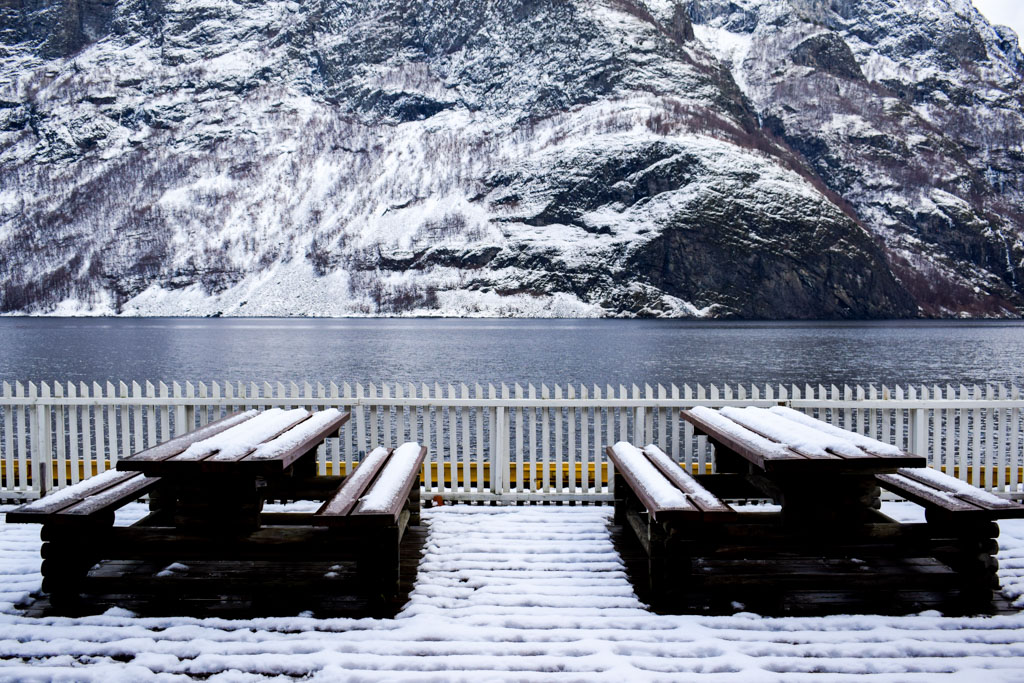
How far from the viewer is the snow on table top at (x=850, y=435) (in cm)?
542

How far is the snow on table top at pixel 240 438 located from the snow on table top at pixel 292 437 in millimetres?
108

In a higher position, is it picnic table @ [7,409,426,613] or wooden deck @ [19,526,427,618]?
picnic table @ [7,409,426,613]

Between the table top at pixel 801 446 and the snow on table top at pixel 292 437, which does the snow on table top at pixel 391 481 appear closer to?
the snow on table top at pixel 292 437


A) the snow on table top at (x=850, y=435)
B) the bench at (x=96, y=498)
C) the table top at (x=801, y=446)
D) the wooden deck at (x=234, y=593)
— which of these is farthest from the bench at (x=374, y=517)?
the snow on table top at (x=850, y=435)

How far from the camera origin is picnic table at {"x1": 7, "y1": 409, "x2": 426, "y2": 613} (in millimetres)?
5250

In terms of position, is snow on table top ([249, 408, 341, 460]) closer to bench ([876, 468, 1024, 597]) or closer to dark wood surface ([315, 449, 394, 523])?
dark wood surface ([315, 449, 394, 523])

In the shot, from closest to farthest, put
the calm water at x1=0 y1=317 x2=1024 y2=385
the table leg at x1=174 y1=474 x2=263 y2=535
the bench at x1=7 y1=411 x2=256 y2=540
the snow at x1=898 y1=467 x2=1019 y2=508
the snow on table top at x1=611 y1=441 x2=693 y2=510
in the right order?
the bench at x1=7 y1=411 x2=256 y2=540
the snow on table top at x1=611 y1=441 x2=693 y2=510
the snow at x1=898 y1=467 x2=1019 y2=508
the table leg at x1=174 y1=474 x2=263 y2=535
the calm water at x1=0 y1=317 x2=1024 y2=385

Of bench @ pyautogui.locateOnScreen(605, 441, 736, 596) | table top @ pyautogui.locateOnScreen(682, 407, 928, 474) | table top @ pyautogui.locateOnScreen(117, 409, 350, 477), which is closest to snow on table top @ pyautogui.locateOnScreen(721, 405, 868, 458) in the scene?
table top @ pyautogui.locateOnScreen(682, 407, 928, 474)

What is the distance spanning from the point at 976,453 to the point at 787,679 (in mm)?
6070

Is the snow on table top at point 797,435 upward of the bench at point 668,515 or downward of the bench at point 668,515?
upward

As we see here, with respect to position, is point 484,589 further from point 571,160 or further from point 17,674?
point 571,160

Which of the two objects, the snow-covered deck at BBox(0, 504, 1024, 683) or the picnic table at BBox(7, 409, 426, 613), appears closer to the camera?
the snow-covered deck at BBox(0, 504, 1024, 683)

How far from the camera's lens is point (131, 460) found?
5.20 meters

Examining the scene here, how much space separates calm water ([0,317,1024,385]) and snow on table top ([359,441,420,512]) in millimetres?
41584
